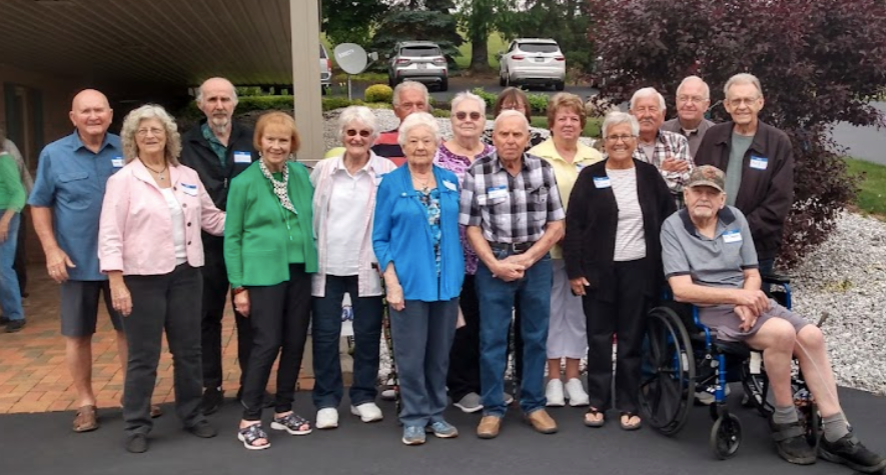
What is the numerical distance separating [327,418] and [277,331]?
0.59m

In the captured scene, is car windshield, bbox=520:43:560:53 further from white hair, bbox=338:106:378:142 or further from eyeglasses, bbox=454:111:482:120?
white hair, bbox=338:106:378:142

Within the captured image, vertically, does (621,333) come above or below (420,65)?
below

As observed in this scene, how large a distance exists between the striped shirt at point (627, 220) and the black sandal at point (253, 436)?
2.03m

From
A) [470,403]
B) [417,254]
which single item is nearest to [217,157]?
[417,254]

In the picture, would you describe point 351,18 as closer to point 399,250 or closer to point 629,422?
point 399,250

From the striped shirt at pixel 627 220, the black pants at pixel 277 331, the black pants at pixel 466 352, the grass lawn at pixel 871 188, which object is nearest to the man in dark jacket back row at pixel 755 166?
the striped shirt at pixel 627 220

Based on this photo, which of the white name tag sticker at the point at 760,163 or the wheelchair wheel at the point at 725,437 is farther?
the white name tag sticker at the point at 760,163

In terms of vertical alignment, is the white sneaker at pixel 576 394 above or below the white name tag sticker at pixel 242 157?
below

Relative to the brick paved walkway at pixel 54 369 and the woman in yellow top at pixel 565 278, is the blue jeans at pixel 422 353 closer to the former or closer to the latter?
the woman in yellow top at pixel 565 278

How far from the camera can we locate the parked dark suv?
Answer: 28109mm

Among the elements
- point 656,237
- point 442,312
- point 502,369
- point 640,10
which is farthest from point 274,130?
point 640,10

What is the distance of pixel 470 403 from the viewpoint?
4.81m

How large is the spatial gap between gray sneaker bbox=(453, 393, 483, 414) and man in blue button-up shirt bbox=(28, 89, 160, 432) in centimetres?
205

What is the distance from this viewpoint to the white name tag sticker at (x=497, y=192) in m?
4.25
